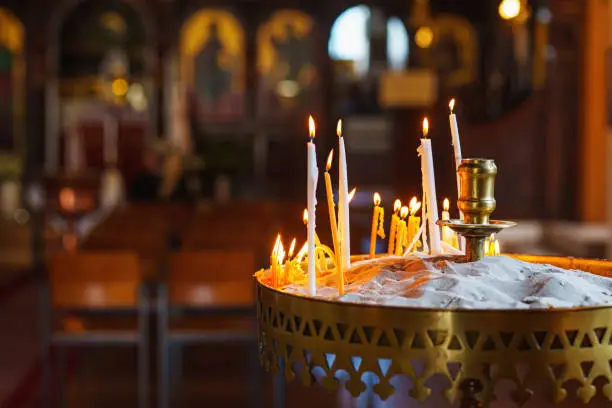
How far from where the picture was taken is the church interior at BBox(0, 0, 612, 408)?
4961mm

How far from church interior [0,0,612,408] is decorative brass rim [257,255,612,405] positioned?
1.23 ft

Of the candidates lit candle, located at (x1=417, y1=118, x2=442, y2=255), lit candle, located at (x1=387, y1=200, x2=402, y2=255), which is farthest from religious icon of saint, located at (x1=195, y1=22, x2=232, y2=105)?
lit candle, located at (x1=417, y1=118, x2=442, y2=255)

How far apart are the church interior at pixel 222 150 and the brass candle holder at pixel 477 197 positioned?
21 centimetres

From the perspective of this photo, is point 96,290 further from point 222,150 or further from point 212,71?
point 212,71

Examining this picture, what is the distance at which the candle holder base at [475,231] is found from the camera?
4.82 ft

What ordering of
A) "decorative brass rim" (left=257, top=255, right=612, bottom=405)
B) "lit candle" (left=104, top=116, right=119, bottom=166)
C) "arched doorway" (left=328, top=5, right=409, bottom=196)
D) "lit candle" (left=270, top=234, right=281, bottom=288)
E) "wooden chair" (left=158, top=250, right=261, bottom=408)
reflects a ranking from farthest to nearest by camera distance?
"lit candle" (left=104, top=116, right=119, bottom=166) → "arched doorway" (left=328, top=5, right=409, bottom=196) → "wooden chair" (left=158, top=250, right=261, bottom=408) → "lit candle" (left=270, top=234, right=281, bottom=288) → "decorative brass rim" (left=257, top=255, right=612, bottom=405)

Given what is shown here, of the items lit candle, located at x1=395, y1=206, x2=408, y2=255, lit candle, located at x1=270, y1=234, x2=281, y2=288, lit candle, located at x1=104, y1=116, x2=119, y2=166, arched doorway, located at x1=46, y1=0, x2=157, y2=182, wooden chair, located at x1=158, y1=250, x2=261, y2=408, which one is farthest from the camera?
lit candle, located at x1=104, y1=116, x2=119, y2=166

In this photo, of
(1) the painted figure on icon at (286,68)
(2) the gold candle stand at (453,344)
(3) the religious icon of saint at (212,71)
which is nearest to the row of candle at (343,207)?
(2) the gold candle stand at (453,344)

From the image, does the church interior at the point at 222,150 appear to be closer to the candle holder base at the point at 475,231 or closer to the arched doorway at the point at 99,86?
the arched doorway at the point at 99,86

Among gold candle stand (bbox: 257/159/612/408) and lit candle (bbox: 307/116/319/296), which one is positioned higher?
lit candle (bbox: 307/116/319/296)

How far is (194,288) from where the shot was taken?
469 cm

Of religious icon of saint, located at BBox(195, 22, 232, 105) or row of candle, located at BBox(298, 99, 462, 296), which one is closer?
row of candle, located at BBox(298, 99, 462, 296)

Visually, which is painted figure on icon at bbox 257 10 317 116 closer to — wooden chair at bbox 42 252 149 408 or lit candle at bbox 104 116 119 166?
lit candle at bbox 104 116 119 166

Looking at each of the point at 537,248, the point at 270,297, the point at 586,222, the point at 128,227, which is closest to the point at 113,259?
the point at 128,227
